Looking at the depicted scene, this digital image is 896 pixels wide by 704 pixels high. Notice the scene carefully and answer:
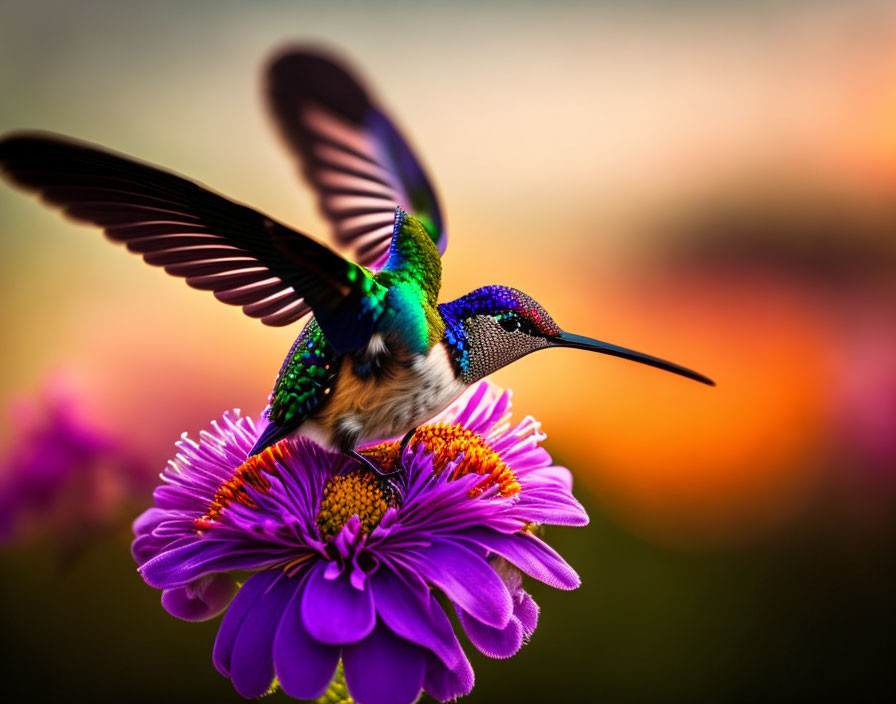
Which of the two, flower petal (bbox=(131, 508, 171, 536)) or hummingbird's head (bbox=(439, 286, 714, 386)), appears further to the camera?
flower petal (bbox=(131, 508, 171, 536))

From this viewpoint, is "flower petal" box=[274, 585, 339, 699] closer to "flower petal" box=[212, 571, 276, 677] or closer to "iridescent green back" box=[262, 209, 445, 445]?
"flower petal" box=[212, 571, 276, 677]

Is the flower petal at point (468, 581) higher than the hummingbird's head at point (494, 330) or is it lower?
lower

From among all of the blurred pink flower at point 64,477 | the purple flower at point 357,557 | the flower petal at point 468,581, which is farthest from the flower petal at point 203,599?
the blurred pink flower at point 64,477

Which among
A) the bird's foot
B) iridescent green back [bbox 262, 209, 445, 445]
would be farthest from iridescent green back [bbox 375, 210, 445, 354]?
the bird's foot

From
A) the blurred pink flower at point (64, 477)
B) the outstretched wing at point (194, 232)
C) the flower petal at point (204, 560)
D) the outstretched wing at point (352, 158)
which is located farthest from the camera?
the blurred pink flower at point (64, 477)

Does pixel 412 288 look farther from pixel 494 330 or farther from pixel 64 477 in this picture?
pixel 64 477

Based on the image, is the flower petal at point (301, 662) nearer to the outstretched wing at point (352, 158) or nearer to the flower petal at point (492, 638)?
the flower petal at point (492, 638)
